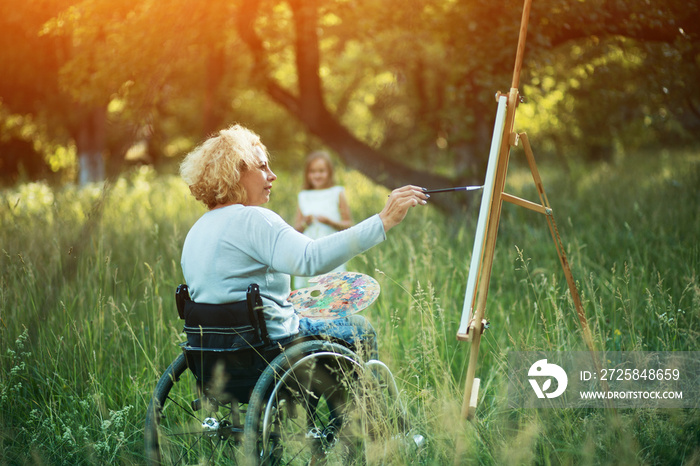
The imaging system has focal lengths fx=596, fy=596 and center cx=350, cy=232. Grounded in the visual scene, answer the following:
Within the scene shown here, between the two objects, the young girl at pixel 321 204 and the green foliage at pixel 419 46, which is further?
the green foliage at pixel 419 46

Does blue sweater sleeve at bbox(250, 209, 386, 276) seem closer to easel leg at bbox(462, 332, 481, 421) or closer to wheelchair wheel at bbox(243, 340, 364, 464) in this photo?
wheelchair wheel at bbox(243, 340, 364, 464)

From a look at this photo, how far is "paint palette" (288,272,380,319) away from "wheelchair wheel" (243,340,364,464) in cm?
17

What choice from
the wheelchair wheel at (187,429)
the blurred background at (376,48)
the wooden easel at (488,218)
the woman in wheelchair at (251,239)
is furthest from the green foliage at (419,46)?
the wooden easel at (488,218)

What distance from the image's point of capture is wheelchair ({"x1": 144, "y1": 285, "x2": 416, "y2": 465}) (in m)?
2.06

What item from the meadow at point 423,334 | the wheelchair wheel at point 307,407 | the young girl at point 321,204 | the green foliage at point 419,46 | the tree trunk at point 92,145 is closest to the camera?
the wheelchair wheel at point 307,407

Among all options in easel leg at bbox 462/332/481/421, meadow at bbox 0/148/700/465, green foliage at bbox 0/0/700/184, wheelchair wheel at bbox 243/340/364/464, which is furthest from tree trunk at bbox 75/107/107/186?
easel leg at bbox 462/332/481/421

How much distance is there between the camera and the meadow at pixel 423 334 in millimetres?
2406

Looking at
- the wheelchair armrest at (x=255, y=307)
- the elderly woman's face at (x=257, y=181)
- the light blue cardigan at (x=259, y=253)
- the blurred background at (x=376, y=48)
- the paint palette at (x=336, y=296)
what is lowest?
the paint palette at (x=336, y=296)

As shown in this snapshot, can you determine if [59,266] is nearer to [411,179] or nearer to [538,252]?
[538,252]

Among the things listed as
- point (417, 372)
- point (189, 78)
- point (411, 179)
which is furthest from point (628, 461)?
point (189, 78)

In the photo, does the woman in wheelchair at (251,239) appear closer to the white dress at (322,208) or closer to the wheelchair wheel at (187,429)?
the wheelchair wheel at (187,429)

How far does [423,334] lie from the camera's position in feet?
8.87

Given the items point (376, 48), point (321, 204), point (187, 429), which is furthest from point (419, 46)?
point (187, 429)

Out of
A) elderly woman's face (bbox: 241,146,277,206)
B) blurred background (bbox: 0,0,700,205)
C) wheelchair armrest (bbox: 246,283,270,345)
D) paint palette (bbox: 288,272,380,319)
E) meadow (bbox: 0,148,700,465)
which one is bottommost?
meadow (bbox: 0,148,700,465)
